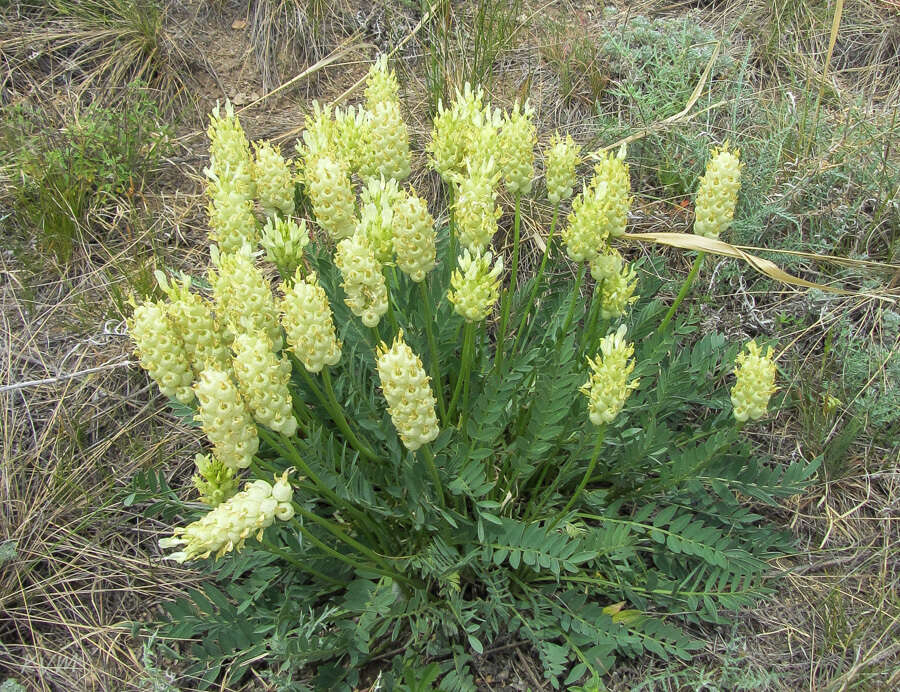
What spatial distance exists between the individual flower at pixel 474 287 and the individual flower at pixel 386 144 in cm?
47

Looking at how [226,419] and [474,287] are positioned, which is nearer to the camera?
[226,419]

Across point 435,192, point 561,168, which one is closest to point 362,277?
point 561,168

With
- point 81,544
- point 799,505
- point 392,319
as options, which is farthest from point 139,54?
point 799,505

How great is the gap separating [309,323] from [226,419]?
278 mm

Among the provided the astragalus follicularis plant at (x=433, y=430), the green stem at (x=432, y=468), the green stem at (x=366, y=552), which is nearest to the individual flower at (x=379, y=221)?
the astragalus follicularis plant at (x=433, y=430)

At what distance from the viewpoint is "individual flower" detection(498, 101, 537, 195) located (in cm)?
209

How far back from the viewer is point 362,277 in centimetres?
178

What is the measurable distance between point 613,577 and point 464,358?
2.74 feet

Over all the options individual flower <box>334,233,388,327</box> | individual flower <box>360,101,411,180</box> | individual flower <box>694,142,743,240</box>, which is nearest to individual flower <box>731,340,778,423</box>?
individual flower <box>694,142,743,240</box>

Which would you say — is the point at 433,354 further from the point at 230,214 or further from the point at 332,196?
the point at 230,214

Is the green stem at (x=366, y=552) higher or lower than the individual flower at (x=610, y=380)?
lower

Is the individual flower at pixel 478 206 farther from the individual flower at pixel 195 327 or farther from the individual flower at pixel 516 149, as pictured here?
the individual flower at pixel 195 327

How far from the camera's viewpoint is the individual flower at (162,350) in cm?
172

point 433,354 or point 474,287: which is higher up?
point 474,287
